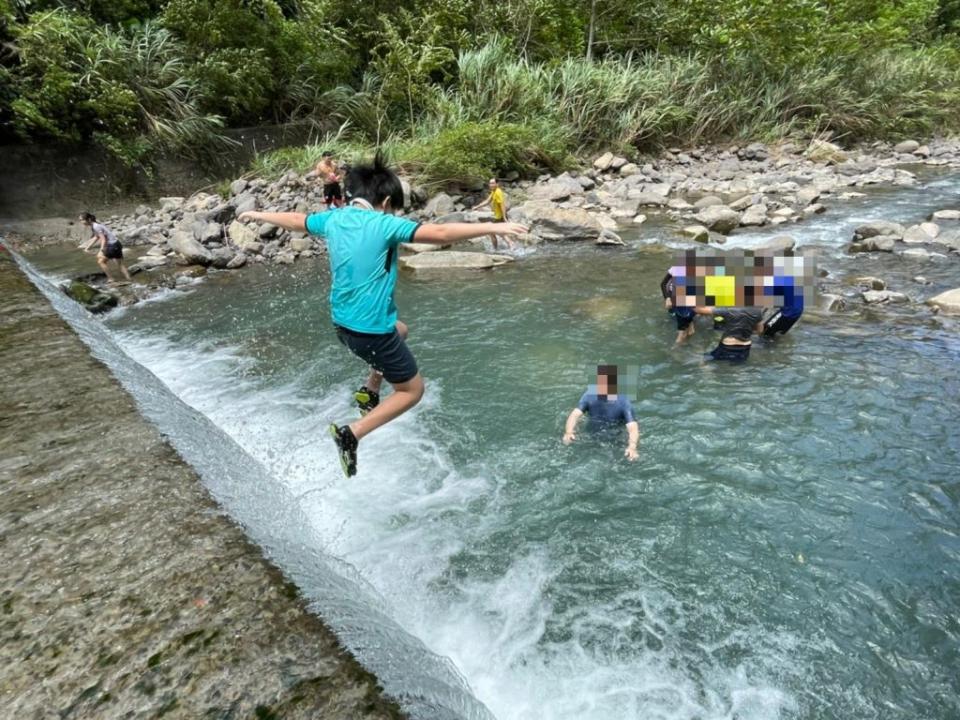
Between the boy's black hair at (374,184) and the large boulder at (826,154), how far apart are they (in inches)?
789

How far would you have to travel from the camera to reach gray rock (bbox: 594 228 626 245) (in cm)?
1116

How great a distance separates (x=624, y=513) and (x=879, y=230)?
9539 mm

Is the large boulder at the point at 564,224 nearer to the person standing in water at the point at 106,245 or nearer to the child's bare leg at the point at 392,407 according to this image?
the person standing in water at the point at 106,245

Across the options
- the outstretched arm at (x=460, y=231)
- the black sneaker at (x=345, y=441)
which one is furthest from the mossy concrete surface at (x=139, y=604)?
the outstretched arm at (x=460, y=231)

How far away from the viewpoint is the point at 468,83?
18000 millimetres

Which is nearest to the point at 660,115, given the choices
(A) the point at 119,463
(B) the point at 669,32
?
(B) the point at 669,32

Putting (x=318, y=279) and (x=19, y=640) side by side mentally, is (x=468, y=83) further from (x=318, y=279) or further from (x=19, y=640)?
(x=19, y=640)

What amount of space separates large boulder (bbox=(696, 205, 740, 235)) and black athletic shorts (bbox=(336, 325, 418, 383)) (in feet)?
32.7

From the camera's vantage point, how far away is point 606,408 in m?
4.64

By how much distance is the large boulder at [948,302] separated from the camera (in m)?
6.91

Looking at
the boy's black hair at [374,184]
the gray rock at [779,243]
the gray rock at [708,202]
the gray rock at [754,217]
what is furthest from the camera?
the gray rock at [708,202]

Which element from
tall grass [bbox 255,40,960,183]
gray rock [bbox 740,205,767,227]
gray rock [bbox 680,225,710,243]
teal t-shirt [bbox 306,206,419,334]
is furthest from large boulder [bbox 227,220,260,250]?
gray rock [bbox 740,205,767,227]

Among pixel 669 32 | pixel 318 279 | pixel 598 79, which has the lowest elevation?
pixel 318 279

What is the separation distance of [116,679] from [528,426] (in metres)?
3.98
